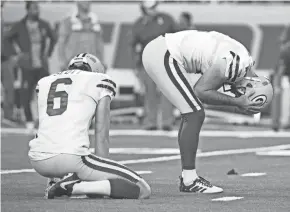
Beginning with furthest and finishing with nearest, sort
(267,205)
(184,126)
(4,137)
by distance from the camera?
(4,137) < (184,126) < (267,205)

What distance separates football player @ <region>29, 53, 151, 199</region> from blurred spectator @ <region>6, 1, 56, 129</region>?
9.85 meters

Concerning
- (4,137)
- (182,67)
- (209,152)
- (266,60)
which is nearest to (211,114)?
(266,60)

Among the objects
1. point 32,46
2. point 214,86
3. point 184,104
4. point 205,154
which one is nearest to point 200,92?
point 214,86

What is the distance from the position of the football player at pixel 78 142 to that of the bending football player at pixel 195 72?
0.79 meters

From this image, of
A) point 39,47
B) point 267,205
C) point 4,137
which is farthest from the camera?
point 39,47

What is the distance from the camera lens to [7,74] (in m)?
20.3

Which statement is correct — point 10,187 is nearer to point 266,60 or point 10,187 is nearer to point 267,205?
point 267,205

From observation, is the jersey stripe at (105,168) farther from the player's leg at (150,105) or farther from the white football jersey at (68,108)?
the player's leg at (150,105)

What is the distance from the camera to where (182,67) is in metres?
9.98

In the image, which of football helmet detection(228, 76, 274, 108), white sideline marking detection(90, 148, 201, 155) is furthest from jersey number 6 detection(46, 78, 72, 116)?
white sideline marking detection(90, 148, 201, 155)

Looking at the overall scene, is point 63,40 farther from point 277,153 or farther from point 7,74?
point 277,153

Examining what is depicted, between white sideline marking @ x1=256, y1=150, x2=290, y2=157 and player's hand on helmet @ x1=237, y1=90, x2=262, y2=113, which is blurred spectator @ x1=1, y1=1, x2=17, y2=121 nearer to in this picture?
white sideline marking @ x1=256, y1=150, x2=290, y2=157

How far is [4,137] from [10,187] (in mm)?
7322

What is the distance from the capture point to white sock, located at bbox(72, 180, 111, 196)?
29.4ft
